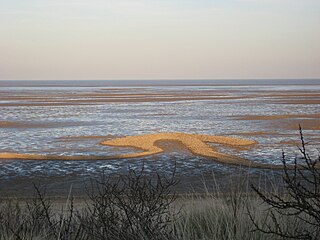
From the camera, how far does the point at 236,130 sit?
24.2 metres

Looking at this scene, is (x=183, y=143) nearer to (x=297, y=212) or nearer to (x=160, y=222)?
(x=160, y=222)

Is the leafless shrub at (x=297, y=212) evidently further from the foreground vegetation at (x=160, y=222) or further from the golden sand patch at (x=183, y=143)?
the golden sand patch at (x=183, y=143)

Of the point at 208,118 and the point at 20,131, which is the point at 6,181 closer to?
the point at 20,131

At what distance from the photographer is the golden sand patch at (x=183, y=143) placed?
16.4m

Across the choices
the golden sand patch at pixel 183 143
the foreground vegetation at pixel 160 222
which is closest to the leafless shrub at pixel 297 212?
the foreground vegetation at pixel 160 222

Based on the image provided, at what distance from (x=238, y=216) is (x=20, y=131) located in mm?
20214

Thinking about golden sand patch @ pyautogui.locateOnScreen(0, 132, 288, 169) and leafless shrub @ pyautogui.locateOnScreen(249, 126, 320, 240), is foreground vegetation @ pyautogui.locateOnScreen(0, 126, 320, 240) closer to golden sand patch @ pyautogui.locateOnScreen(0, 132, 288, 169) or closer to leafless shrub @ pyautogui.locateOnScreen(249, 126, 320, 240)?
leafless shrub @ pyautogui.locateOnScreen(249, 126, 320, 240)

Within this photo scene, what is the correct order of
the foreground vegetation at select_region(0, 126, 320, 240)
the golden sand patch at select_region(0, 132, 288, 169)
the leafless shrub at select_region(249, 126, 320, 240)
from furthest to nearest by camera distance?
the golden sand patch at select_region(0, 132, 288, 169)
the foreground vegetation at select_region(0, 126, 320, 240)
the leafless shrub at select_region(249, 126, 320, 240)

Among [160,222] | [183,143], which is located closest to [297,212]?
[160,222]

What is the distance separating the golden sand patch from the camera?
1636cm

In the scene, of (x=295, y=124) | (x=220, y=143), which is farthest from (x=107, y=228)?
(x=295, y=124)

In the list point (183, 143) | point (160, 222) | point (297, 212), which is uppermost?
point (297, 212)

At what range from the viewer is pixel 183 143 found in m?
19.7

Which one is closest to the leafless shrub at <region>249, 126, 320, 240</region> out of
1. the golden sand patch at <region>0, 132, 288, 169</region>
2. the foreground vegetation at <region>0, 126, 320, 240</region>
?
the foreground vegetation at <region>0, 126, 320, 240</region>
